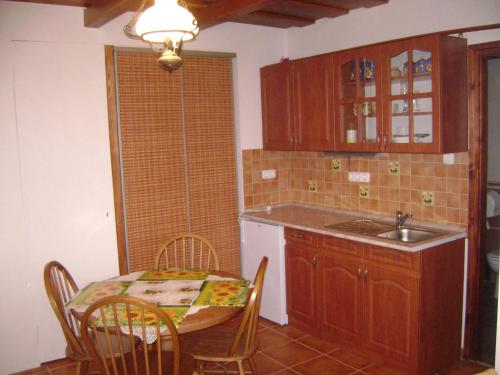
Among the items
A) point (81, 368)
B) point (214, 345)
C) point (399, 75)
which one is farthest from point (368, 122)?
point (81, 368)

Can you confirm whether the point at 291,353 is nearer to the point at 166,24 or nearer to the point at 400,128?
the point at 400,128

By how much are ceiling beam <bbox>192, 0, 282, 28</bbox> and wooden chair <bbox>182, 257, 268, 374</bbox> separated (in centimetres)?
153

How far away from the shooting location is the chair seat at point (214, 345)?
2602 millimetres

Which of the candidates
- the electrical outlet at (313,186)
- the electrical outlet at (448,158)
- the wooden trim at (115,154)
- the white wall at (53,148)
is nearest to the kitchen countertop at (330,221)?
the electrical outlet at (313,186)

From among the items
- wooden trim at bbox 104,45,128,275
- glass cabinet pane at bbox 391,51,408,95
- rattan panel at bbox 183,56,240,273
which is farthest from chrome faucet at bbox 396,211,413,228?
wooden trim at bbox 104,45,128,275

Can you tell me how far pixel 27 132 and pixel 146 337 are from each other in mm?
1852

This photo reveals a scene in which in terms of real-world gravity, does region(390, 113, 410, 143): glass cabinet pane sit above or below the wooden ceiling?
below

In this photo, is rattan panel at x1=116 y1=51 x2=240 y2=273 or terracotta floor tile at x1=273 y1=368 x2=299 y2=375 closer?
terracotta floor tile at x1=273 y1=368 x2=299 y2=375

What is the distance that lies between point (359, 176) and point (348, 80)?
81 centimetres

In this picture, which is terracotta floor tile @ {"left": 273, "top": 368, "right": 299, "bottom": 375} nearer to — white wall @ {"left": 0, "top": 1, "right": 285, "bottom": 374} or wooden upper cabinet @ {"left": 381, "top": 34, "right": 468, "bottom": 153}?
white wall @ {"left": 0, "top": 1, "right": 285, "bottom": 374}

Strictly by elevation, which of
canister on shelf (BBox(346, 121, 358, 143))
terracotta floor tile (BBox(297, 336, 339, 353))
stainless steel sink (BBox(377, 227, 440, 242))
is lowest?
terracotta floor tile (BBox(297, 336, 339, 353))

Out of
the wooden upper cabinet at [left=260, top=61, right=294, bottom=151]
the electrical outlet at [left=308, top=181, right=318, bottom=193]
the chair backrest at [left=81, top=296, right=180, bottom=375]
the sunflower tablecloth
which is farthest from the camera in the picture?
the electrical outlet at [left=308, top=181, right=318, bottom=193]

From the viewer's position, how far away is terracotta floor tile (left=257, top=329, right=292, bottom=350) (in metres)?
Answer: 3.71

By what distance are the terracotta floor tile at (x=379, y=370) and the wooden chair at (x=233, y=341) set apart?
891 millimetres
